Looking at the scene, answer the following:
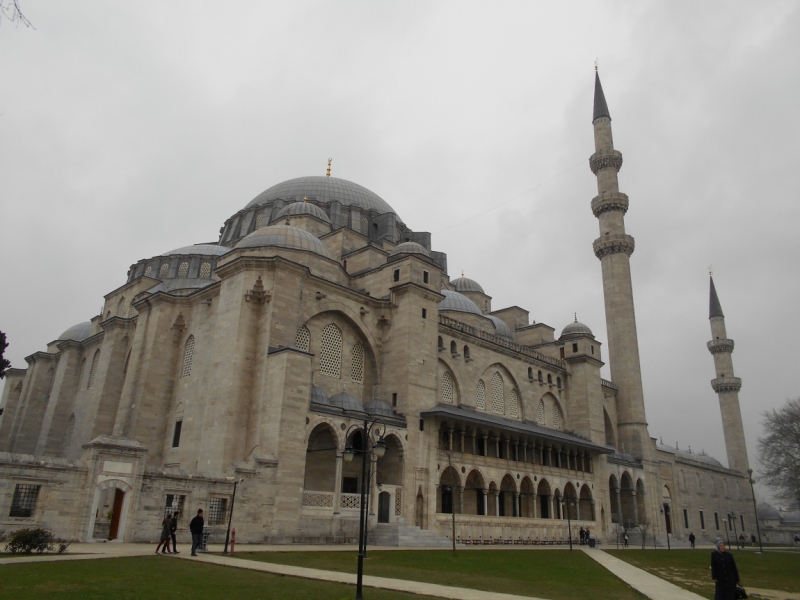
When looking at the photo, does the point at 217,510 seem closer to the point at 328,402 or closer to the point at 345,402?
the point at 328,402

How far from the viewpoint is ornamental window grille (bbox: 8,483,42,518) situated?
1520 centimetres

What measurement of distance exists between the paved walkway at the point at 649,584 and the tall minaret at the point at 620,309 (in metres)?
25.9

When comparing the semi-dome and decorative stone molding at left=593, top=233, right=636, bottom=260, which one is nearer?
the semi-dome

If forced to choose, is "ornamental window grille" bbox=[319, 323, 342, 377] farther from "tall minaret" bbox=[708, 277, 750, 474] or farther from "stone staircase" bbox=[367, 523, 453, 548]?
"tall minaret" bbox=[708, 277, 750, 474]

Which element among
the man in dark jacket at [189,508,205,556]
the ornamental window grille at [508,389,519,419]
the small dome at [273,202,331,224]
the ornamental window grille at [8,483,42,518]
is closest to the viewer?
the man in dark jacket at [189,508,205,556]

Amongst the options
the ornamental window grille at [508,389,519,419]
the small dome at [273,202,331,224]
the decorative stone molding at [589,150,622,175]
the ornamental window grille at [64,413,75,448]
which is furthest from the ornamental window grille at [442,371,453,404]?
the decorative stone molding at [589,150,622,175]

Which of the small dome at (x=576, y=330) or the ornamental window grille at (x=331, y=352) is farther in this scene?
the small dome at (x=576, y=330)

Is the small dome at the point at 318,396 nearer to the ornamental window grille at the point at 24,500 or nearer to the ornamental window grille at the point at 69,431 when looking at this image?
the ornamental window grille at the point at 24,500

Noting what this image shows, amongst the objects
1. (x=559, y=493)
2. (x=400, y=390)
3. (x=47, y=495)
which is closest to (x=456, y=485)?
(x=400, y=390)

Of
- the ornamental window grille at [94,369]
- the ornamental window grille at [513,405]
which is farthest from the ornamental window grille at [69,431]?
the ornamental window grille at [513,405]

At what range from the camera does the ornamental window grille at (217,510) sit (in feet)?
61.5

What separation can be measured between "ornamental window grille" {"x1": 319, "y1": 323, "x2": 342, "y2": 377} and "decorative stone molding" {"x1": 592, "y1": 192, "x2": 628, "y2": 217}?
981 inches

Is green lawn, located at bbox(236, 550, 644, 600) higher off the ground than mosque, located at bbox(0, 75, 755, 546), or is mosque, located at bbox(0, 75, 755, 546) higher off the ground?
mosque, located at bbox(0, 75, 755, 546)

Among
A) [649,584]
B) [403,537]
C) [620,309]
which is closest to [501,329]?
[620,309]
